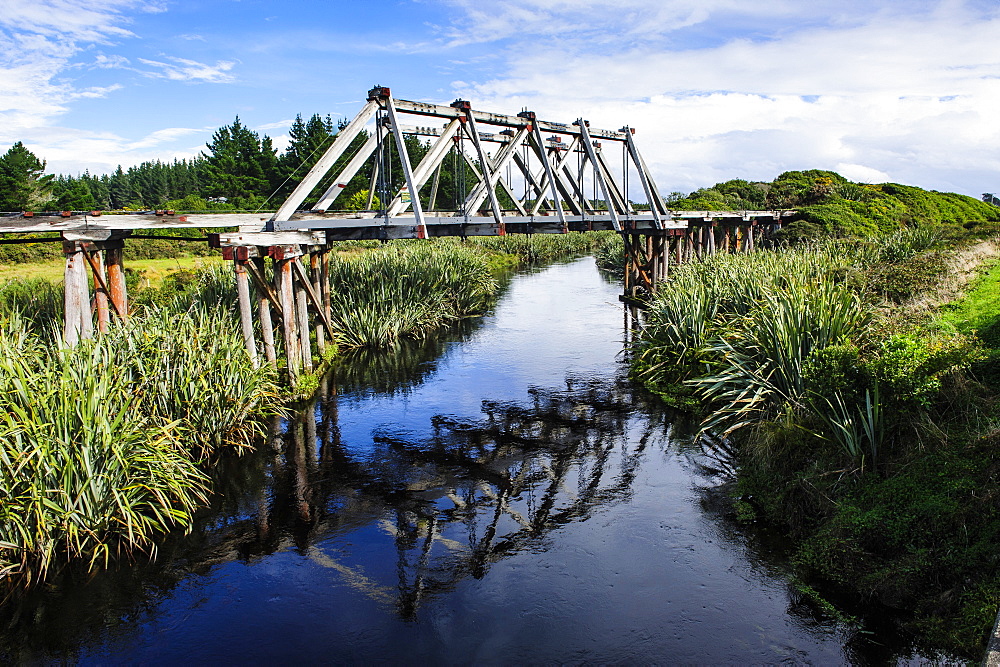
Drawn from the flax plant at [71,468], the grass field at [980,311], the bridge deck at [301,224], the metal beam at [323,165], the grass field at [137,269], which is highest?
the metal beam at [323,165]

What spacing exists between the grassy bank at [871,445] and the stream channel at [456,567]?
1.82 feet

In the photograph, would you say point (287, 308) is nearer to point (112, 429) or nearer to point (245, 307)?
point (245, 307)

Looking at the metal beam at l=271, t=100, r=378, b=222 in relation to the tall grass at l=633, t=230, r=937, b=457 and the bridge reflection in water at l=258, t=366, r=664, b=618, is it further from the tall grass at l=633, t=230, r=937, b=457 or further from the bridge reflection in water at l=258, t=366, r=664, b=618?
the tall grass at l=633, t=230, r=937, b=457

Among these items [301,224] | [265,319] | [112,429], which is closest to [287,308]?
[265,319]

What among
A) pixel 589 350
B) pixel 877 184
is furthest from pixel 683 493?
pixel 877 184

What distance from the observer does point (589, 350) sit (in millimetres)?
19203

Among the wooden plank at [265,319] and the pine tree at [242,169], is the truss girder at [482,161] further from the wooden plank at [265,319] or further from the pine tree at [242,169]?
the pine tree at [242,169]

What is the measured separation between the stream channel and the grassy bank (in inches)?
21.9

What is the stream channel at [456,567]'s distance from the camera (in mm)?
6688

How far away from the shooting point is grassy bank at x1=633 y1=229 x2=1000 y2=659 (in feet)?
22.1

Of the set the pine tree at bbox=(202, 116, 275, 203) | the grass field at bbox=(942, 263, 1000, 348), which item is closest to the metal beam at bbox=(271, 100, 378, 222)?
the grass field at bbox=(942, 263, 1000, 348)

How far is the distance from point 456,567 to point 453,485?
239cm

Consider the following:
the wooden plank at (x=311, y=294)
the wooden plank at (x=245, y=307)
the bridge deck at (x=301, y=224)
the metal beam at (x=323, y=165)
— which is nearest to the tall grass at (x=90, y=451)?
the bridge deck at (x=301, y=224)

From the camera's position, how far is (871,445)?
27.1ft
